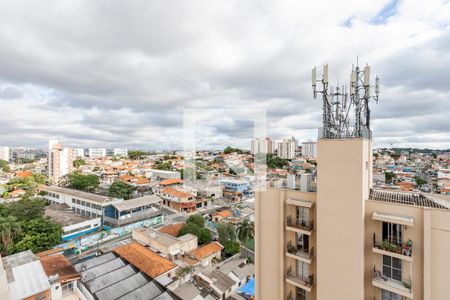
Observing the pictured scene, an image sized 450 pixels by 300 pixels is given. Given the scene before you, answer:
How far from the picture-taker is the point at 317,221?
9.81 ft

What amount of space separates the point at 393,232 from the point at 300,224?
1.14 metres


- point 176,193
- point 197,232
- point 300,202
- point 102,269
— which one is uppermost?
point 300,202

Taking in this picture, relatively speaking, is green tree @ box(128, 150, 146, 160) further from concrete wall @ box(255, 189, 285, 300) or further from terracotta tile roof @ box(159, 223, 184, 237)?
concrete wall @ box(255, 189, 285, 300)

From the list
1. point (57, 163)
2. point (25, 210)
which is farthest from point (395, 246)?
point (57, 163)

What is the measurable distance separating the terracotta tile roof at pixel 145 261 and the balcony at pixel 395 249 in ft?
20.6

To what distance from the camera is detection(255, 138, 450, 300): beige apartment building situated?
2.46 m

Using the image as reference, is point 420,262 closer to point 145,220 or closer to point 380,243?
point 380,243

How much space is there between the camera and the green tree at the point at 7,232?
28.6 ft

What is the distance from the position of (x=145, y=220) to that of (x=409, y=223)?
13.3 meters

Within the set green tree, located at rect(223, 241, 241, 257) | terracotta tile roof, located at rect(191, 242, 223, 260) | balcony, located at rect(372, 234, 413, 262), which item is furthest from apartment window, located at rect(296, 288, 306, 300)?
green tree, located at rect(223, 241, 241, 257)

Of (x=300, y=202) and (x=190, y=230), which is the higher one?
(x=300, y=202)

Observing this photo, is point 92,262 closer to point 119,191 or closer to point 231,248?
point 231,248

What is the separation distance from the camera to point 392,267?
9.04 feet

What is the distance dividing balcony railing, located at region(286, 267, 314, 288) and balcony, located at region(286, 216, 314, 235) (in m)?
0.73
